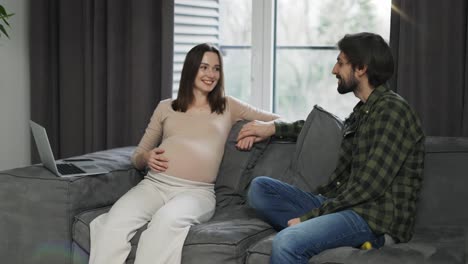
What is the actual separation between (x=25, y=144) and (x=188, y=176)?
6.09 feet

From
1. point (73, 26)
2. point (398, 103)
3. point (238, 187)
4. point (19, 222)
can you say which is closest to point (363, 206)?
point (398, 103)

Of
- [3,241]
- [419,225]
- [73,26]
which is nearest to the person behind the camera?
[419,225]

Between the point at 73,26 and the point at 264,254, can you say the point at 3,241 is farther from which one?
the point at 73,26

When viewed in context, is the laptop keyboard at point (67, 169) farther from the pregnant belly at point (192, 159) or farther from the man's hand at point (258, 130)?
the man's hand at point (258, 130)

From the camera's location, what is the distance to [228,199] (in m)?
3.42

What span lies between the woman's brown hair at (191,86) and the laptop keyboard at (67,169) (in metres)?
0.51

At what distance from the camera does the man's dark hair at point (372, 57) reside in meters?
2.82

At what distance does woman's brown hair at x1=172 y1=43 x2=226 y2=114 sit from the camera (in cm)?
346

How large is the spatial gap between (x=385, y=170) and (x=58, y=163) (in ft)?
5.09

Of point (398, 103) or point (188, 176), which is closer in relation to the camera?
point (398, 103)

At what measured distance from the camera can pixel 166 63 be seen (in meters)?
4.32

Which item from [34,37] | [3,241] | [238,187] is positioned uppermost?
[34,37]

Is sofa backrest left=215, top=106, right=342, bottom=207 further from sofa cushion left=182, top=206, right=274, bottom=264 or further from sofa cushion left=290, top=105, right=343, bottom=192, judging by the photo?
sofa cushion left=182, top=206, right=274, bottom=264

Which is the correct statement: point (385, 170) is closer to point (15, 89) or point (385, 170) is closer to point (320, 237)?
point (320, 237)
